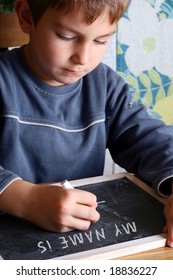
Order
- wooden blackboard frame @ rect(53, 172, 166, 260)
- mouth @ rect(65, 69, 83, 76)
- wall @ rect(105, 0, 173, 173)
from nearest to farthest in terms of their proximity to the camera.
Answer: wooden blackboard frame @ rect(53, 172, 166, 260), mouth @ rect(65, 69, 83, 76), wall @ rect(105, 0, 173, 173)

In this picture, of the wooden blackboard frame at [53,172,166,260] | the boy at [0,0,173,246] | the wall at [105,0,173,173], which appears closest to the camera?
the wooden blackboard frame at [53,172,166,260]

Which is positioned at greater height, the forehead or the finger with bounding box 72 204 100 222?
the forehead

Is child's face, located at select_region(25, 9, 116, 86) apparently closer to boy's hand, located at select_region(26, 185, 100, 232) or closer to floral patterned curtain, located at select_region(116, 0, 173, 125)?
boy's hand, located at select_region(26, 185, 100, 232)

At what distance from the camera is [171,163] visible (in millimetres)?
829

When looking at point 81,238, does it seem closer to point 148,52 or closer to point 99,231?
point 99,231

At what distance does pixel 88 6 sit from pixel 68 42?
70 millimetres

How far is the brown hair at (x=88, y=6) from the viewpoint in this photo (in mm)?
733

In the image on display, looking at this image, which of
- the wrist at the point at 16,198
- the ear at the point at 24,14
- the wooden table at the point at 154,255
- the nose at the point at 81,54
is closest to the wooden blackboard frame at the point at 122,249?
the wooden table at the point at 154,255

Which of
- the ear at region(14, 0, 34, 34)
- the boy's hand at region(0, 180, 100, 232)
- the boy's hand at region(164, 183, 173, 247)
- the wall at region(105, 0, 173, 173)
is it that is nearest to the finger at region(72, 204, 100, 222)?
the boy's hand at region(0, 180, 100, 232)

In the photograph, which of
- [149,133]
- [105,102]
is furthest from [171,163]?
[105,102]

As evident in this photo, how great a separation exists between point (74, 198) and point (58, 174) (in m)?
0.28

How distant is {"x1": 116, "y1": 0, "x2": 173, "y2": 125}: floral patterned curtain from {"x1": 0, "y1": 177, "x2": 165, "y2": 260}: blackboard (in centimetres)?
86

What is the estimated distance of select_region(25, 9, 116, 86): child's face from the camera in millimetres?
747
